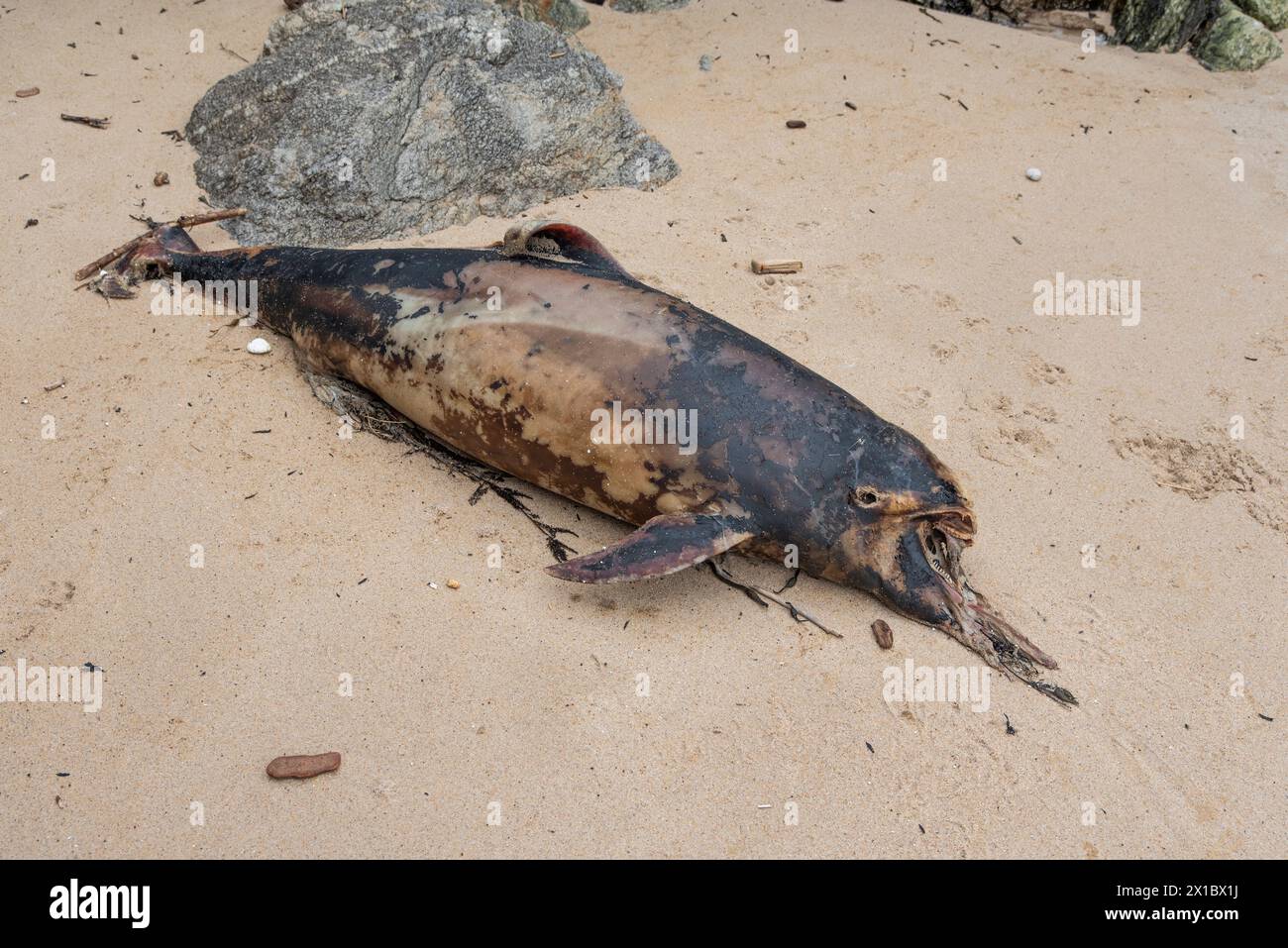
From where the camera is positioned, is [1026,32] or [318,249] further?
[1026,32]

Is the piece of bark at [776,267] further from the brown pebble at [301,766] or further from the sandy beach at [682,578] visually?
the brown pebble at [301,766]

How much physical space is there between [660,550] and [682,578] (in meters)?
0.43

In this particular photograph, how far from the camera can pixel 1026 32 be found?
8.59 metres

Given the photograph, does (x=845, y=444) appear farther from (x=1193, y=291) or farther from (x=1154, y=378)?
(x=1193, y=291)

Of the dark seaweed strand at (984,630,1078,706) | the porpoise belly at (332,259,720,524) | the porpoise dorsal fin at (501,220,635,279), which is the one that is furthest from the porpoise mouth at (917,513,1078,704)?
the porpoise dorsal fin at (501,220,635,279)

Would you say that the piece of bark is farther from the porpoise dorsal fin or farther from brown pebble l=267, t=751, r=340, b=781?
brown pebble l=267, t=751, r=340, b=781

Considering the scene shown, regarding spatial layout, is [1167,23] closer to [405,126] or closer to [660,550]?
[405,126]

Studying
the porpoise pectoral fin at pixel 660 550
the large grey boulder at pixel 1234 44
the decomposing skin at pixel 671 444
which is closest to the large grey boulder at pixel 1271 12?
the large grey boulder at pixel 1234 44

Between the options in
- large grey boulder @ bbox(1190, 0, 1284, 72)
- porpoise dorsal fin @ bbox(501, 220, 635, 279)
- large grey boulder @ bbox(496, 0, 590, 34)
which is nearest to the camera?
porpoise dorsal fin @ bbox(501, 220, 635, 279)

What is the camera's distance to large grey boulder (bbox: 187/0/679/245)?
549 cm

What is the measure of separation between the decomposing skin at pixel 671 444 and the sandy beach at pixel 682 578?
22 centimetres

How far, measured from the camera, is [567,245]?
4.84 m

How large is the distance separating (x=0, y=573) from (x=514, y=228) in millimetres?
2623

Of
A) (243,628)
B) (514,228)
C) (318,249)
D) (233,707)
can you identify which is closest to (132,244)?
(318,249)
